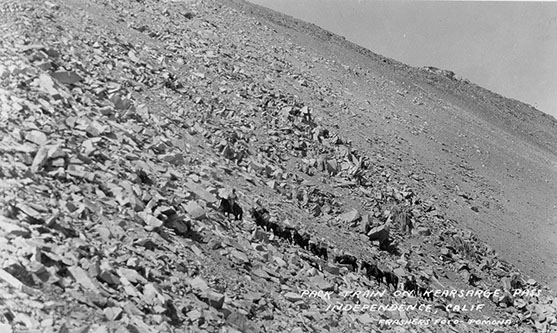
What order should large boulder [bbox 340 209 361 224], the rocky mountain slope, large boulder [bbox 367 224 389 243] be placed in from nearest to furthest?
the rocky mountain slope
large boulder [bbox 367 224 389 243]
large boulder [bbox 340 209 361 224]

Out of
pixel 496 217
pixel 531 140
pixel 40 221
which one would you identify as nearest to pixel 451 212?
pixel 496 217

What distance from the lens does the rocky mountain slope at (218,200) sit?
5.47m

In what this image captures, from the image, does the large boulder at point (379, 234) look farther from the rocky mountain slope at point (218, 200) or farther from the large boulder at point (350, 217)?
the large boulder at point (350, 217)

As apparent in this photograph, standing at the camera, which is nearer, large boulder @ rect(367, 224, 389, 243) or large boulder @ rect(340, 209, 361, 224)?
large boulder @ rect(367, 224, 389, 243)

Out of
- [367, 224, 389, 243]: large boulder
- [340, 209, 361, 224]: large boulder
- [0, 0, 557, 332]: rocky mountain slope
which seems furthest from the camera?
[340, 209, 361, 224]: large boulder

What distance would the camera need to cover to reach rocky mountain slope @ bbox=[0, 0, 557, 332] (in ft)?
17.9

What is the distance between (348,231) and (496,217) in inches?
284

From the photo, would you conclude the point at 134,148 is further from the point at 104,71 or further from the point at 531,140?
the point at 531,140

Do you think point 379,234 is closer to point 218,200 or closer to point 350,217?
point 350,217

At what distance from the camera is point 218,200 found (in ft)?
26.8

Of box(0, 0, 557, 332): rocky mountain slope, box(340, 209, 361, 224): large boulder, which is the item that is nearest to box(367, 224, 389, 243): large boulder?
box(0, 0, 557, 332): rocky mountain slope

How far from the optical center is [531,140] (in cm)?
3547

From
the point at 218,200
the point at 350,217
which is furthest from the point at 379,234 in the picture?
the point at 218,200

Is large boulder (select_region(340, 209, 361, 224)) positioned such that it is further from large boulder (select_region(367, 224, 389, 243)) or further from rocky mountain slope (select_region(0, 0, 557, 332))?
large boulder (select_region(367, 224, 389, 243))
